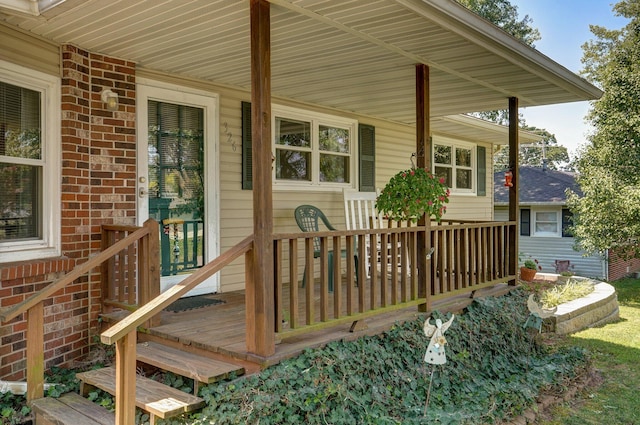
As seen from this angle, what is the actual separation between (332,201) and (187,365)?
379 cm

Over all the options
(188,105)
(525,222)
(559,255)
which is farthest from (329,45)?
(525,222)

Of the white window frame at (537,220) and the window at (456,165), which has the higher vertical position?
the window at (456,165)

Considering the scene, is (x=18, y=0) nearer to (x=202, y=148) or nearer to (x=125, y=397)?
(x=202, y=148)

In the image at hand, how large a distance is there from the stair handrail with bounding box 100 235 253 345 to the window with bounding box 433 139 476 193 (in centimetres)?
620

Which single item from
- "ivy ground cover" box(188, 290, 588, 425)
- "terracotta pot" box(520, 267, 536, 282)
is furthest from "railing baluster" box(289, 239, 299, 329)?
"terracotta pot" box(520, 267, 536, 282)

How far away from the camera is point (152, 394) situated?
9.49 feet

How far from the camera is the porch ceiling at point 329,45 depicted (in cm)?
320

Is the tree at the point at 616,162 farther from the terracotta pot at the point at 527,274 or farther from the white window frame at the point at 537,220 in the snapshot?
the white window frame at the point at 537,220

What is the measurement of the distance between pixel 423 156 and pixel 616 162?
841 cm

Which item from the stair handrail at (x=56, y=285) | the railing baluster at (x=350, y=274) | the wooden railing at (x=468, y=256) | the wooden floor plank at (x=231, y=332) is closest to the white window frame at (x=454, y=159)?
the wooden railing at (x=468, y=256)

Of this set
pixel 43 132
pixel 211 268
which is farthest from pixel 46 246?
pixel 211 268

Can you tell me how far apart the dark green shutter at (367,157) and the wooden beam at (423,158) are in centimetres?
242

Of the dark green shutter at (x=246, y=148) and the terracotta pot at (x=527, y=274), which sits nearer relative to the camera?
the dark green shutter at (x=246, y=148)

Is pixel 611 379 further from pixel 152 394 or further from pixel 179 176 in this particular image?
pixel 179 176
